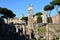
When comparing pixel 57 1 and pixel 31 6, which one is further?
pixel 57 1

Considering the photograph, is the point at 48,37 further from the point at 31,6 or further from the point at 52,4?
the point at 52,4

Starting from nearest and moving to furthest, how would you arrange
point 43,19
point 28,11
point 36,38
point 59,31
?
point 36,38
point 59,31
point 28,11
point 43,19

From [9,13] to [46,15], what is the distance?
299 inches

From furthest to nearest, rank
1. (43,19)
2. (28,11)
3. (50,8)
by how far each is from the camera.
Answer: (50,8) → (43,19) → (28,11)

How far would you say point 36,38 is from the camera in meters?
18.5

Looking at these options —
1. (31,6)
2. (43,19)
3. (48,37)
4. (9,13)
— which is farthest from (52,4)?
(48,37)

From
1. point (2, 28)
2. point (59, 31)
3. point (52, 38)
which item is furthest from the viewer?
point (59, 31)

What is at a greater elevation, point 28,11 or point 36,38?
point 28,11

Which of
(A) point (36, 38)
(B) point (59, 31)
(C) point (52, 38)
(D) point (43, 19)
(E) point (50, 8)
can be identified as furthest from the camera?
(E) point (50, 8)

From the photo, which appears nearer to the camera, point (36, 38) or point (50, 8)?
point (36, 38)

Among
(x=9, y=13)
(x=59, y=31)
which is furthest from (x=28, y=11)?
(x=9, y=13)

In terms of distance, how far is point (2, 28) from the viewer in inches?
486

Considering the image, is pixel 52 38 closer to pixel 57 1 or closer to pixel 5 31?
pixel 5 31

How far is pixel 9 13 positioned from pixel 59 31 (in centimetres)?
2678
